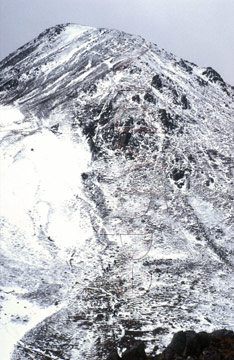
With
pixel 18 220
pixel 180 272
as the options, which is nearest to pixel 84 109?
pixel 18 220

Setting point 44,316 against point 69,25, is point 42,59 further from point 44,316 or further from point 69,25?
point 44,316

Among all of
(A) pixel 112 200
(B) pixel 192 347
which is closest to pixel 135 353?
(B) pixel 192 347

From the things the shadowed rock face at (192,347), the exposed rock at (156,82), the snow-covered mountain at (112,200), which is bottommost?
the shadowed rock face at (192,347)

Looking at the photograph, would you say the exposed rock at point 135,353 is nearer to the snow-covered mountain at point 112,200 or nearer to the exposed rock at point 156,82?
the snow-covered mountain at point 112,200

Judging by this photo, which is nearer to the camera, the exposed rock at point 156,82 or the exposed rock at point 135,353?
the exposed rock at point 135,353

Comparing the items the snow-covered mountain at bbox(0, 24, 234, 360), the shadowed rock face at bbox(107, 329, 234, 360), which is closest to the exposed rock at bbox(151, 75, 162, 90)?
the snow-covered mountain at bbox(0, 24, 234, 360)

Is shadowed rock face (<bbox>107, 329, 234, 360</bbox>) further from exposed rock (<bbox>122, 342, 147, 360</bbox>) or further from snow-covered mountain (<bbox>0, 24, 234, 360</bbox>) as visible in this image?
snow-covered mountain (<bbox>0, 24, 234, 360</bbox>)

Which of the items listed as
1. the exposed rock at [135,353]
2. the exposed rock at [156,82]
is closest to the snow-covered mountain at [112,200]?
the exposed rock at [156,82]

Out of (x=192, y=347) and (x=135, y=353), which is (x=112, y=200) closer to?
(x=135, y=353)

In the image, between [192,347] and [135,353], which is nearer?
[192,347]
